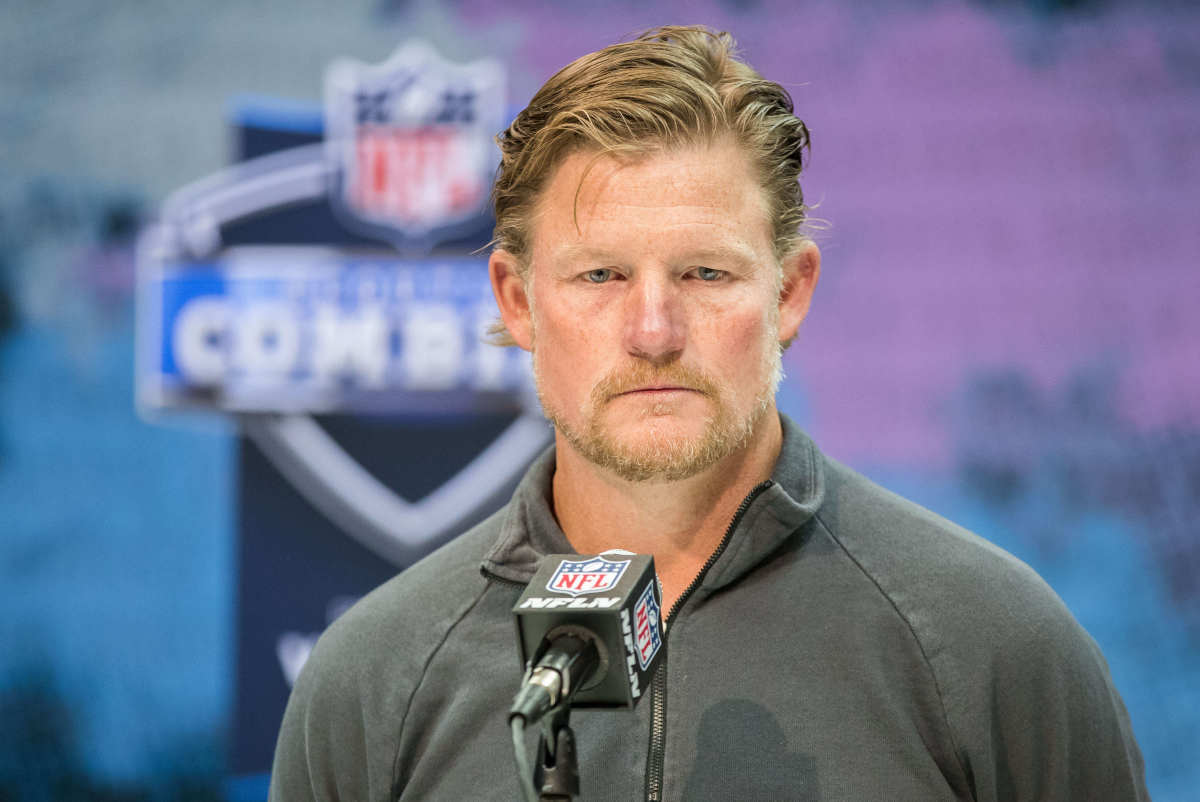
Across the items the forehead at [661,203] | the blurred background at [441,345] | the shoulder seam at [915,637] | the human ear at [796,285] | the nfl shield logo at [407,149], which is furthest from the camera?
the nfl shield logo at [407,149]

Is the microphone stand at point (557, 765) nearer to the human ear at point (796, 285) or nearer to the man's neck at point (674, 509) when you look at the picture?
the man's neck at point (674, 509)

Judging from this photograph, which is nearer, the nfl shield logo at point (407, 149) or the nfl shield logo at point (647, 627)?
the nfl shield logo at point (647, 627)

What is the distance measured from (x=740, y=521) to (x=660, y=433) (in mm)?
149

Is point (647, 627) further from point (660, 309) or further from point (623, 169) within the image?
point (623, 169)

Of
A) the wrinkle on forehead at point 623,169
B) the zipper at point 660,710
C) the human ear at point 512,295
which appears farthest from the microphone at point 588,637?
the human ear at point 512,295

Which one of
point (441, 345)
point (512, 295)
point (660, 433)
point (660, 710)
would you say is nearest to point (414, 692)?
point (660, 710)

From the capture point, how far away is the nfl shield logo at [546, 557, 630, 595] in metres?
1.02

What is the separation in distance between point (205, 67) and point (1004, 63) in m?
1.98

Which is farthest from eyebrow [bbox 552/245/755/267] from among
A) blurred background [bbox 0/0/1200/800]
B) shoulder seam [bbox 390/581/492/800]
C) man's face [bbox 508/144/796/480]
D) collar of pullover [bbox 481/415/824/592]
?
blurred background [bbox 0/0/1200/800]

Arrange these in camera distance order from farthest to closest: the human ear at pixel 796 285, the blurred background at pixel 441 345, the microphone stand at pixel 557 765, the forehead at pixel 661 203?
the blurred background at pixel 441 345, the human ear at pixel 796 285, the forehead at pixel 661 203, the microphone stand at pixel 557 765

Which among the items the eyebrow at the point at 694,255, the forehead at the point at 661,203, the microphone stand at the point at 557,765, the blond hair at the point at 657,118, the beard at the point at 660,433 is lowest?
the microphone stand at the point at 557,765

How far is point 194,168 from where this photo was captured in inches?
121

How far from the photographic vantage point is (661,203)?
55.3 inches

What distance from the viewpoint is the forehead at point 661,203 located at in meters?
1.39
